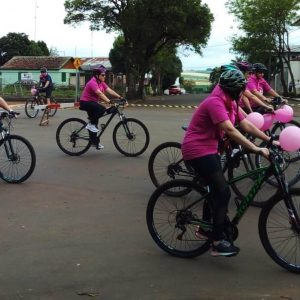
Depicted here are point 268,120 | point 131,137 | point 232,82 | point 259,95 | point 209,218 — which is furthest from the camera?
point 131,137

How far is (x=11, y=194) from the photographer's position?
25.9 ft

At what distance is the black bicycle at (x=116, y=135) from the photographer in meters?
11.0

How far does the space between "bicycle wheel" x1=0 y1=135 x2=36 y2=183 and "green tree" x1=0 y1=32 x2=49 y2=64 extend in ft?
284

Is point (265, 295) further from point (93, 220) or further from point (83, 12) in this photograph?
point (83, 12)

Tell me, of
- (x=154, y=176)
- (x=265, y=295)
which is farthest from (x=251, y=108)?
(x=265, y=295)

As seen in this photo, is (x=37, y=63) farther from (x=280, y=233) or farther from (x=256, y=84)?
(x=280, y=233)

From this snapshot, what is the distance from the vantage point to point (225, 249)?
5039 mm

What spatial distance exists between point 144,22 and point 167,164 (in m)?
32.6

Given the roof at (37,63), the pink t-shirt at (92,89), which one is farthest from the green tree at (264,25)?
the pink t-shirt at (92,89)

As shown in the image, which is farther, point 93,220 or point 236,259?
point 93,220

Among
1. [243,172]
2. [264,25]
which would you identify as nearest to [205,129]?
[243,172]

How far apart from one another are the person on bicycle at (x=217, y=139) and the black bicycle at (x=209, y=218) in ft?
0.36

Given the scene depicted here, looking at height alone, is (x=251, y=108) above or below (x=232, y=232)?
above

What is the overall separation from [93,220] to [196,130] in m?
2.05
